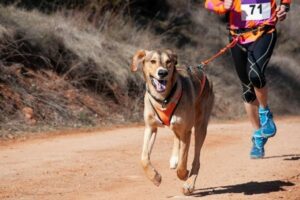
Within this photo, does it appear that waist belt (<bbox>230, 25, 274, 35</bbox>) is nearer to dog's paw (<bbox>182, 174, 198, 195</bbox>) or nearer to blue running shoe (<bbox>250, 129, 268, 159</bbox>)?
blue running shoe (<bbox>250, 129, 268, 159</bbox>)

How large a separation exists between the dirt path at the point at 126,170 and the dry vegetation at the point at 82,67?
6.49ft

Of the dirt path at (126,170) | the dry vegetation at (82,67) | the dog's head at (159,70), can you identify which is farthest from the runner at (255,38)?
the dry vegetation at (82,67)

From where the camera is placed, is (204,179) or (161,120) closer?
(161,120)

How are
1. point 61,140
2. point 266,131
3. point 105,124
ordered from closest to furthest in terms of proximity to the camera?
point 266,131, point 61,140, point 105,124

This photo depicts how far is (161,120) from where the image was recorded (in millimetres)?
6727

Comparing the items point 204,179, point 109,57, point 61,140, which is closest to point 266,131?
point 204,179

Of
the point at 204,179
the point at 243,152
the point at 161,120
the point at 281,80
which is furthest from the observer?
the point at 281,80

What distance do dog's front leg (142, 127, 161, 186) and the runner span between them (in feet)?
6.34

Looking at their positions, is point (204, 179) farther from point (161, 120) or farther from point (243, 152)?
point (243, 152)

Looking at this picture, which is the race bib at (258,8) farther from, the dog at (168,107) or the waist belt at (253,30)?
the dog at (168,107)

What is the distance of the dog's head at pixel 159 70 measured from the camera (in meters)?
6.73

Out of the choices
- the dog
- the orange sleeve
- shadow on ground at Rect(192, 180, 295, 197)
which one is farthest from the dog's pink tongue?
the orange sleeve

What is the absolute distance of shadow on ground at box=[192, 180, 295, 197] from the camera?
7.05 meters

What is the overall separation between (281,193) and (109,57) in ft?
33.4
